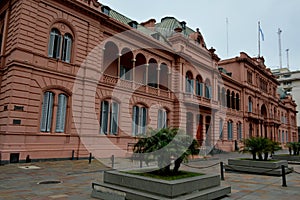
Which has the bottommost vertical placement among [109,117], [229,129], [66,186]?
[66,186]

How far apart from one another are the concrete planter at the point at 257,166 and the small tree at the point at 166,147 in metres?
6.25

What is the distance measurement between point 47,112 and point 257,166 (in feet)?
40.7

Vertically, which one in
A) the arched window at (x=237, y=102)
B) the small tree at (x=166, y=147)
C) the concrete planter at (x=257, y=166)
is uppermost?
the arched window at (x=237, y=102)

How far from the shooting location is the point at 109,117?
19.7m

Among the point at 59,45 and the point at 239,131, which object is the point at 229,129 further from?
the point at 59,45

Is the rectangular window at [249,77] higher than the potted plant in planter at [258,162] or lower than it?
higher

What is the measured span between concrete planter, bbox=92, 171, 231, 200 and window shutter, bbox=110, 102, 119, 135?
12.7 meters

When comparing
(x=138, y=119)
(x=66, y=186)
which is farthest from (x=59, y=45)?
(x=66, y=186)

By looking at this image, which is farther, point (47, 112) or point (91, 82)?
point (91, 82)

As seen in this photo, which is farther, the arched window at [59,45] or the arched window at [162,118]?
the arched window at [162,118]

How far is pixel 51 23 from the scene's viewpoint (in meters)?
16.6

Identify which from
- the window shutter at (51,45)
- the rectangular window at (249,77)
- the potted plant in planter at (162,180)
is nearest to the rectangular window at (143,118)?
the window shutter at (51,45)

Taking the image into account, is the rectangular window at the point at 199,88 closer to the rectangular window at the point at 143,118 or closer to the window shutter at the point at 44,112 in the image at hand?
the rectangular window at the point at 143,118

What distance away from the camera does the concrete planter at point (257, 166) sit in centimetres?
1229
